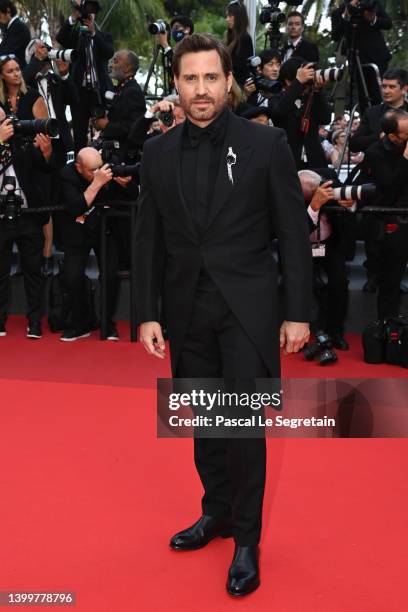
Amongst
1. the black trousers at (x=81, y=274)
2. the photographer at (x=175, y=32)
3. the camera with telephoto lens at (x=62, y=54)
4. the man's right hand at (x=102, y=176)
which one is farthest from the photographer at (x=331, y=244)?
the camera with telephoto lens at (x=62, y=54)

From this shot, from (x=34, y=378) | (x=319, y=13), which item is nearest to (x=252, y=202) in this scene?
(x=34, y=378)

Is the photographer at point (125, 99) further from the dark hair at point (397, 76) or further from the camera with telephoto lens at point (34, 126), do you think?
the dark hair at point (397, 76)

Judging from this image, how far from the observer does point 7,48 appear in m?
7.93

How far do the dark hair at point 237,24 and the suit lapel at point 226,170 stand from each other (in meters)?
4.98

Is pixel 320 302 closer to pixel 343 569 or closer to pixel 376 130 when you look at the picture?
pixel 376 130

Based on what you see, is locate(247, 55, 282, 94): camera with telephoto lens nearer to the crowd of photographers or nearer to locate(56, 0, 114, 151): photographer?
→ the crowd of photographers

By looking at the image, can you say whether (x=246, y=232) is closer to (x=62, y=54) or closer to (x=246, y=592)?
(x=246, y=592)

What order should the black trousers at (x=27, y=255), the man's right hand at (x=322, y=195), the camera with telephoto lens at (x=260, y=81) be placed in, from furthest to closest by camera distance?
the camera with telephoto lens at (x=260, y=81) → the black trousers at (x=27, y=255) → the man's right hand at (x=322, y=195)

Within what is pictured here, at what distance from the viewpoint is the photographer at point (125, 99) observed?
22.0 ft

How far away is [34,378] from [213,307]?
9.60ft

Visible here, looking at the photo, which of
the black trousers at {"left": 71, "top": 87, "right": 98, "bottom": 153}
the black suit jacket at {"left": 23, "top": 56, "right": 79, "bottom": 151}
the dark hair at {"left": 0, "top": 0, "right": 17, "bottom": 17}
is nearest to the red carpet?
the black suit jacket at {"left": 23, "top": 56, "right": 79, "bottom": 151}

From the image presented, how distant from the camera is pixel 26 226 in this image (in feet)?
21.3

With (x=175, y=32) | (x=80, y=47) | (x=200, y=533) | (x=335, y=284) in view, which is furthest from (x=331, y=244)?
(x=200, y=533)

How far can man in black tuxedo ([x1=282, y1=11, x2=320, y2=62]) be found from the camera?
7.43 meters
